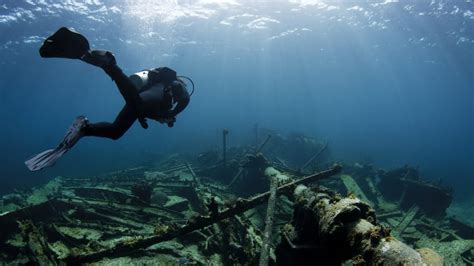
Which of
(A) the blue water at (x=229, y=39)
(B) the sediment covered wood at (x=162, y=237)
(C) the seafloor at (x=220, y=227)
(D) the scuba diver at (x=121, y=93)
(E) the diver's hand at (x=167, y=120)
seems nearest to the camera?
(D) the scuba diver at (x=121, y=93)

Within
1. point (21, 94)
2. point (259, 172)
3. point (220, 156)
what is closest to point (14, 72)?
point (21, 94)

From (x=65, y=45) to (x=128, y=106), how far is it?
1.23m

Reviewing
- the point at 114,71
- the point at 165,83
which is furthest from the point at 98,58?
the point at 165,83

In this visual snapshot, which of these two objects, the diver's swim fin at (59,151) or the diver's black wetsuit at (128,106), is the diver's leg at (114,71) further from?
the diver's swim fin at (59,151)

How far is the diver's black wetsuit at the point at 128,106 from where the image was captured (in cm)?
448

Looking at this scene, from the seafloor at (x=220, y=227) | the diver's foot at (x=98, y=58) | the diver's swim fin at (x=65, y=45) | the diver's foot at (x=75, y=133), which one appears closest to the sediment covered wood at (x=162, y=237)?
the seafloor at (x=220, y=227)

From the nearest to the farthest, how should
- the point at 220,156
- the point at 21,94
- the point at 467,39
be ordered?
the point at 220,156, the point at 467,39, the point at 21,94

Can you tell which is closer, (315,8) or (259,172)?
(259,172)

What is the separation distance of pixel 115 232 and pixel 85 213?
6.20ft

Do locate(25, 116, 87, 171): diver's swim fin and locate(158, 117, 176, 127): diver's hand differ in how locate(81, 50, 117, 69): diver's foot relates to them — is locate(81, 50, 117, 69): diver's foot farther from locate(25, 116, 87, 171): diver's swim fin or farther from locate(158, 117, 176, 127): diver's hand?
locate(158, 117, 176, 127): diver's hand

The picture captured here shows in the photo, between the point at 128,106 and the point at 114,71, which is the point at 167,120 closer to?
the point at 128,106

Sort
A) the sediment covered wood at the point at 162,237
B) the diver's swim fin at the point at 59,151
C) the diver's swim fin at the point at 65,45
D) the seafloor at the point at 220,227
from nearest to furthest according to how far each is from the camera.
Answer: the diver's swim fin at the point at 65,45
the diver's swim fin at the point at 59,151
the seafloor at the point at 220,227
the sediment covered wood at the point at 162,237

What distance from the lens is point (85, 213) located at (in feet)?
28.1

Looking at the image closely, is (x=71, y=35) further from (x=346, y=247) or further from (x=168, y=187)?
(x=168, y=187)
